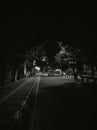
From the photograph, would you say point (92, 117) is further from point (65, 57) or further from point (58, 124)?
point (65, 57)

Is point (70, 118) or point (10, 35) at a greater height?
point (10, 35)

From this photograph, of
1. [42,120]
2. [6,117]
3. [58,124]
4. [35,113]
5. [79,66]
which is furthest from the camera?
[79,66]

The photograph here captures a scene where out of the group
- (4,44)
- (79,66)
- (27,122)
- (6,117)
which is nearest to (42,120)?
(27,122)

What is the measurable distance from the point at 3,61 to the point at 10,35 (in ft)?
Answer: 11.5

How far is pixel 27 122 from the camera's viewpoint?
409 inches

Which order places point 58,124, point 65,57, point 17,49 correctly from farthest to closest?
point 65,57
point 17,49
point 58,124

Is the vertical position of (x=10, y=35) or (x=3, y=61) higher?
(x=10, y=35)

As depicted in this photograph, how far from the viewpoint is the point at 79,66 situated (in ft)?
176

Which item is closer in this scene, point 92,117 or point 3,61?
point 92,117

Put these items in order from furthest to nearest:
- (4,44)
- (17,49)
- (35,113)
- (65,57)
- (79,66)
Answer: (65,57) → (79,66) → (17,49) → (4,44) → (35,113)

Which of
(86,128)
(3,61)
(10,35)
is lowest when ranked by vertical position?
(86,128)

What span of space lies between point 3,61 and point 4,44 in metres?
2.59

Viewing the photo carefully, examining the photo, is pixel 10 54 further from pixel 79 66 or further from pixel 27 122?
pixel 27 122

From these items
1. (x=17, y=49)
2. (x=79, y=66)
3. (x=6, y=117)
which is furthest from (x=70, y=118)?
(x=79, y=66)
